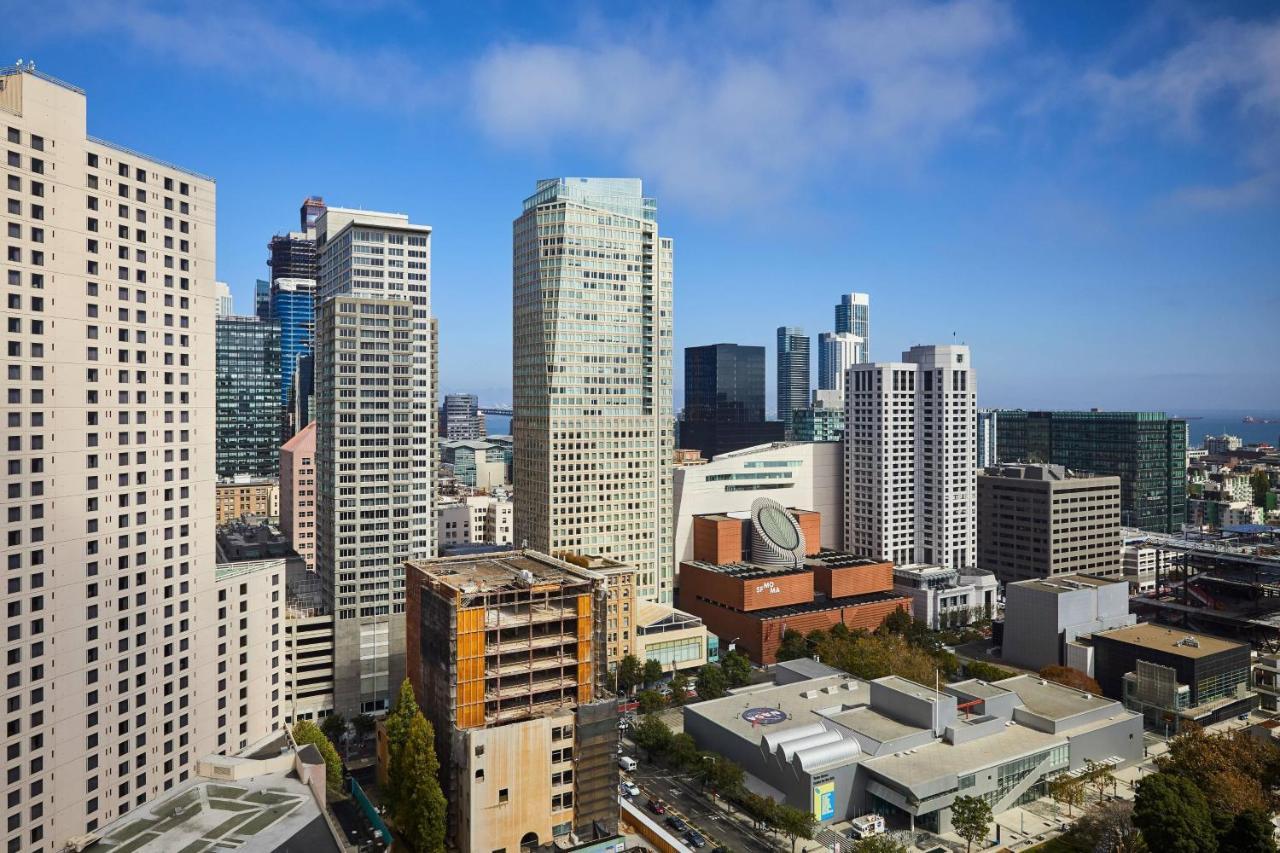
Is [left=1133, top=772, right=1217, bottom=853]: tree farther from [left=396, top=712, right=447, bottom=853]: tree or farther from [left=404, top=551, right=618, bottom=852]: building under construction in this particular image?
[left=396, top=712, right=447, bottom=853]: tree

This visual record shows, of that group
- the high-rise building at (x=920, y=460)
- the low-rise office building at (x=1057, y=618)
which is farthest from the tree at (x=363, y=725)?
the high-rise building at (x=920, y=460)

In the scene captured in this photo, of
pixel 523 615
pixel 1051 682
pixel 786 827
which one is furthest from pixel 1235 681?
pixel 523 615

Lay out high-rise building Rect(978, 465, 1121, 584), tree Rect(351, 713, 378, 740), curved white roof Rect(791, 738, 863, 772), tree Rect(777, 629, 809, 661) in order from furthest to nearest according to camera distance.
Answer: high-rise building Rect(978, 465, 1121, 584) → tree Rect(777, 629, 809, 661) → tree Rect(351, 713, 378, 740) → curved white roof Rect(791, 738, 863, 772)

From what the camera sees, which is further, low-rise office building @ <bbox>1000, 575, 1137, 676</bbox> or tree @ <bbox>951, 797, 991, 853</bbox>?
low-rise office building @ <bbox>1000, 575, 1137, 676</bbox>

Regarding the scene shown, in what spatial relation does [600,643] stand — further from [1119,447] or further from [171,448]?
[1119,447]

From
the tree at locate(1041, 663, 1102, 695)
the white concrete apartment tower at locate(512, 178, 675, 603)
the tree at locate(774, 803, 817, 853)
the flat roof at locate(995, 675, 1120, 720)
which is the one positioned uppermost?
the white concrete apartment tower at locate(512, 178, 675, 603)

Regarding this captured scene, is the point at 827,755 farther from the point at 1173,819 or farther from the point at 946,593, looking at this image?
the point at 946,593

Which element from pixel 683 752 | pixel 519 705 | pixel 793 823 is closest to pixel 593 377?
pixel 683 752

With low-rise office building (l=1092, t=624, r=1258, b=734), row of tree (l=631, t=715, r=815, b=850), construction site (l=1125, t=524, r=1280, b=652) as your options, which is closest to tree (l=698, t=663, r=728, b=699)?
row of tree (l=631, t=715, r=815, b=850)
